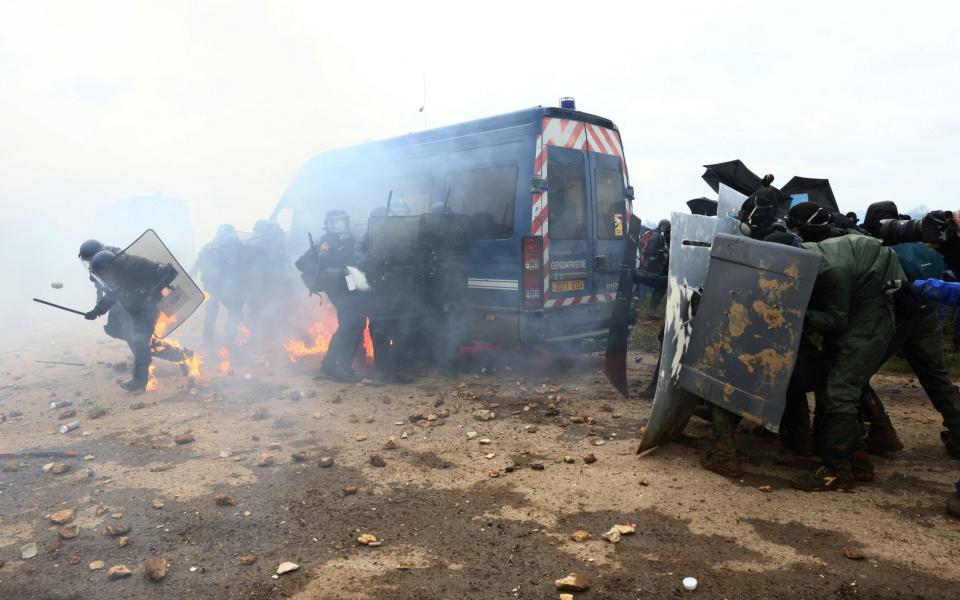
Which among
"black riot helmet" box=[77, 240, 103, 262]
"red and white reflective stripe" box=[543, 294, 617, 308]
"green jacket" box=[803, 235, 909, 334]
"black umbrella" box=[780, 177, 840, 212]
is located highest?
"black umbrella" box=[780, 177, 840, 212]

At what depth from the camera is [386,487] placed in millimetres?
3660

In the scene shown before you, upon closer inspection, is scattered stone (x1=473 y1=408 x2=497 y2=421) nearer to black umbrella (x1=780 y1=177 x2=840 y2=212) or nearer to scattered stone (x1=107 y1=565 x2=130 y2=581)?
scattered stone (x1=107 y1=565 x2=130 y2=581)

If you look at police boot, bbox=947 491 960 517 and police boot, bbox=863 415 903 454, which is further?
police boot, bbox=863 415 903 454

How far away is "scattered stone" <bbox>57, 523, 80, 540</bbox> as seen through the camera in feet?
10.2

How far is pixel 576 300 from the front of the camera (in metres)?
6.35

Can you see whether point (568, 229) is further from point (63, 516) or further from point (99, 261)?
point (99, 261)

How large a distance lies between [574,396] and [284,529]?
3196 mm

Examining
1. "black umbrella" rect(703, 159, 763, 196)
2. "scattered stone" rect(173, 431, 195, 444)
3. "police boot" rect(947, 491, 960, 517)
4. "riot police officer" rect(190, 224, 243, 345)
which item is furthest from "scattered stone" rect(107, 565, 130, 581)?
"riot police officer" rect(190, 224, 243, 345)

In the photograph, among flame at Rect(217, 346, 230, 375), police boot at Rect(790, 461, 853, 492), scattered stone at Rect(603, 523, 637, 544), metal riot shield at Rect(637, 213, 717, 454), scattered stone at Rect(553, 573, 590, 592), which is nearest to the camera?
scattered stone at Rect(553, 573, 590, 592)

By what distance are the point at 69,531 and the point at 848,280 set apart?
455cm

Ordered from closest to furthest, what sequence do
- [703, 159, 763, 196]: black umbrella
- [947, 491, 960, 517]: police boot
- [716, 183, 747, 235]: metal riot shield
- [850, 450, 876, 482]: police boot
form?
[947, 491, 960, 517]: police boot → [850, 450, 876, 482]: police boot → [716, 183, 747, 235]: metal riot shield → [703, 159, 763, 196]: black umbrella

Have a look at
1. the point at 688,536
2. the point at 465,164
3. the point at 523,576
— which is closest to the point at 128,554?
the point at 523,576

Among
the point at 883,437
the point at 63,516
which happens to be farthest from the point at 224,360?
the point at 883,437

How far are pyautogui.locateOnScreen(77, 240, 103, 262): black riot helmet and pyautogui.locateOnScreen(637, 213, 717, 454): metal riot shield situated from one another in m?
6.24
